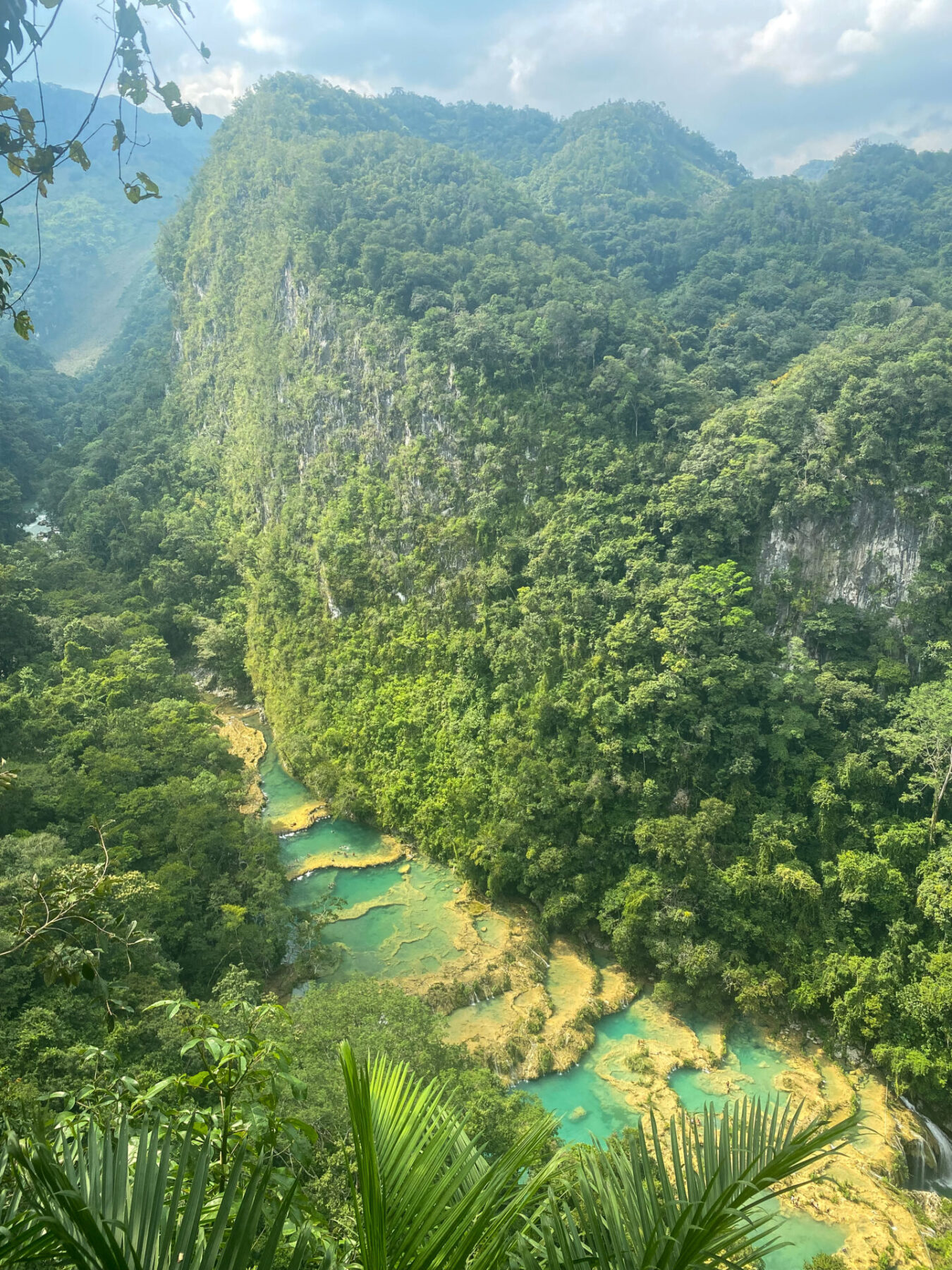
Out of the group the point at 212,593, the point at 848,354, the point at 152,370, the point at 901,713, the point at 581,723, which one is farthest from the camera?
the point at 152,370

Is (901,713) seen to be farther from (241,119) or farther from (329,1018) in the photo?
(241,119)

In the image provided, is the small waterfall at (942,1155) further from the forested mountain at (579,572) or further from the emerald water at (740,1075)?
the emerald water at (740,1075)

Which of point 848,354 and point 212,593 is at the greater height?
point 848,354

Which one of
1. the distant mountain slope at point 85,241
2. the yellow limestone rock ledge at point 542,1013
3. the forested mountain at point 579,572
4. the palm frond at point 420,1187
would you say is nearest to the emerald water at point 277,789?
the forested mountain at point 579,572

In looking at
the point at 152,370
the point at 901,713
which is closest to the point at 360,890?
the point at 901,713

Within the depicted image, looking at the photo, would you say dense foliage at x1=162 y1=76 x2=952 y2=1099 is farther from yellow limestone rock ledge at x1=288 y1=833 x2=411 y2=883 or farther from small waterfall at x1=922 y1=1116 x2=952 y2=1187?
small waterfall at x1=922 y1=1116 x2=952 y2=1187

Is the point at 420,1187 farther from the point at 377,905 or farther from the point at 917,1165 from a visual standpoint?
the point at 377,905

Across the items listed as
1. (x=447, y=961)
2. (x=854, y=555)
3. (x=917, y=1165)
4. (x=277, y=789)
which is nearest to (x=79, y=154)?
(x=447, y=961)
